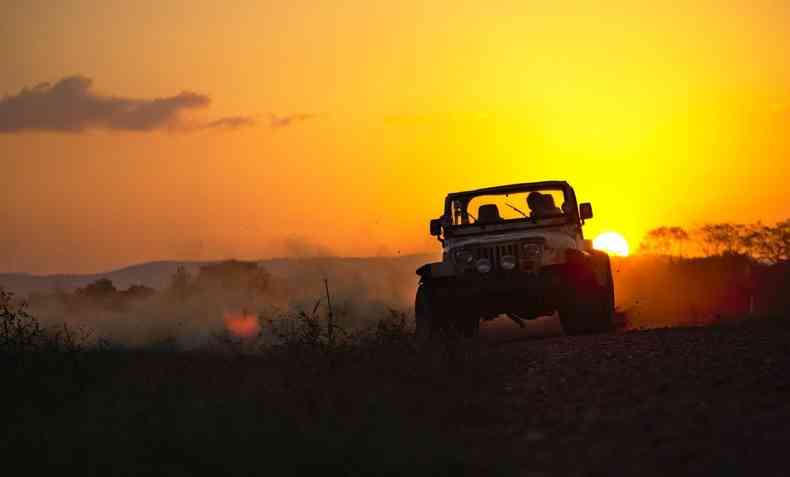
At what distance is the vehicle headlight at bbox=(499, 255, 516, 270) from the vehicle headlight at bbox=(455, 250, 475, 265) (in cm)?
45

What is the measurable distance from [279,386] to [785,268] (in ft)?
143

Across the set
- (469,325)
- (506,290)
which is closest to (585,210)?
(506,290)

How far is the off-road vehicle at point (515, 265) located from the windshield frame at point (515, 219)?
1cm

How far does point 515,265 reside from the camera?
58.4 feet

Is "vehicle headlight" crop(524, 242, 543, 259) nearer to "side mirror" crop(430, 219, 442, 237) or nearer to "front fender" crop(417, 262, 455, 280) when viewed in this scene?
"front fender" crop(417, 262, 455, 280)

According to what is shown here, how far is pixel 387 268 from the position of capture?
64938mm

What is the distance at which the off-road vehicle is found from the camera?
17797 millimetres

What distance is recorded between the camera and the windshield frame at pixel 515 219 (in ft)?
61.5

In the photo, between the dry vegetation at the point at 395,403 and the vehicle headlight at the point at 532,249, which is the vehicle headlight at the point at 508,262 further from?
the dry vegetation at the point at 395,403

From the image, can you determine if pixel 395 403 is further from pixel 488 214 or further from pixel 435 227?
pixel 488 214

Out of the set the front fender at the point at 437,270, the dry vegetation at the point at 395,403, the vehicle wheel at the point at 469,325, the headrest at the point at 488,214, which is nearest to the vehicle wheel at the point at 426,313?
the front fender at the point at 437,270

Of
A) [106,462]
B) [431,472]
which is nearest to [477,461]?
[431,472]

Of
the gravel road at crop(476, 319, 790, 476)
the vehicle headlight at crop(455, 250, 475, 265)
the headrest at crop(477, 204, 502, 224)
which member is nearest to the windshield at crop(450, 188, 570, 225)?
the headrest at crop(477, 204, 502, 224)

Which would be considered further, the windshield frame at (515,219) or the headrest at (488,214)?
the headrest at (488,214)
